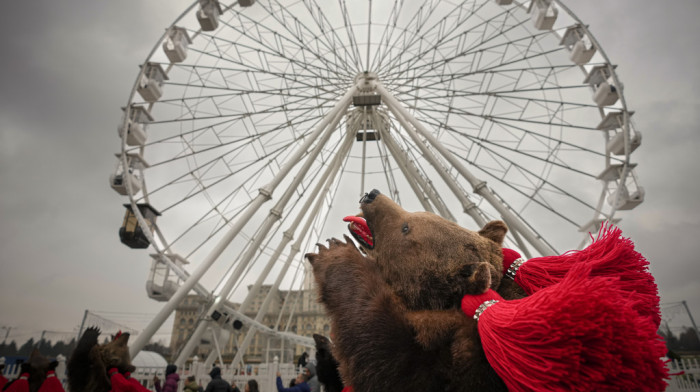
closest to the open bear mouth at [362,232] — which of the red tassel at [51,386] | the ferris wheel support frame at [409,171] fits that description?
the red tassel at [51,386]

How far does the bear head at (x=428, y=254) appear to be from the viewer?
1242 millimetres

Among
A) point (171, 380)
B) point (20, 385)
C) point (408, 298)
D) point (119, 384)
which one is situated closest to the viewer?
point (408, 298)

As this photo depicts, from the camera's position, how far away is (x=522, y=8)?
10430 millimetres

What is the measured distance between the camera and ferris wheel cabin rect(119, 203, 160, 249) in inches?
394

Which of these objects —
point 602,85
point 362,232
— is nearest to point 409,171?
point 602,85

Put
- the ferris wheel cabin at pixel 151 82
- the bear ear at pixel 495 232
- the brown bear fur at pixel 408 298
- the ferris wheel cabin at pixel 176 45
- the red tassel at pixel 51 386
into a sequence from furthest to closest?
the ferris wheel cabin at pixel 176 45 < the ferris wheel cabin at pixel 151 82 < the red tassel at pixel 51 386 < the bear ear at pixel 495 232 < the brown bear fur at pixel 408 298

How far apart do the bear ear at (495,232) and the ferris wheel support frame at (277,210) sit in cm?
620

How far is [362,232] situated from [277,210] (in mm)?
6632

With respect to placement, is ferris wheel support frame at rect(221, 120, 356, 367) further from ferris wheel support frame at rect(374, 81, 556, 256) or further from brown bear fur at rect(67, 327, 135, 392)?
brown bear fur at rect(67, 327, 135, 392)

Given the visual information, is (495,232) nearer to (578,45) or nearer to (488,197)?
(488,197)

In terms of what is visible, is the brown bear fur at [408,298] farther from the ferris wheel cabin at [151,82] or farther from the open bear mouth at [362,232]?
the ferris wheel cabin at [151,82]

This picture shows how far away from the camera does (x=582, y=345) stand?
836 mm

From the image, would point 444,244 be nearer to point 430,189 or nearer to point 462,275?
point 462,275

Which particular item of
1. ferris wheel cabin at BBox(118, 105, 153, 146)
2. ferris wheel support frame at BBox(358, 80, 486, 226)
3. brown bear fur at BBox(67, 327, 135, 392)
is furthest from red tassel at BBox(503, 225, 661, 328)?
ferris wheel cabin at BBox(118, 105, 153, 146)
